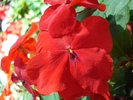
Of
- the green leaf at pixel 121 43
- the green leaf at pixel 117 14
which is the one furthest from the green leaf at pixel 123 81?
the green leaf at pixel 117 14

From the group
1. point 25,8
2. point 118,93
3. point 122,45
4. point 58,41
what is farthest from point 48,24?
point 25,8

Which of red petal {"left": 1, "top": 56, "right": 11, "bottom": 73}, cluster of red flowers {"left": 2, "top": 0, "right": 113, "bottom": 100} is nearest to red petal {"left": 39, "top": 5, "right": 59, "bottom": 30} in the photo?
cluster of red flowers {"left": 2, "top": 0, "right": 113, "bottom": 100}

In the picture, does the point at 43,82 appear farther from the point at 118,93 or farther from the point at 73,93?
the point at 118,93

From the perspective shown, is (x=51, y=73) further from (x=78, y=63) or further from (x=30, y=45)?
(x=30, y=45)

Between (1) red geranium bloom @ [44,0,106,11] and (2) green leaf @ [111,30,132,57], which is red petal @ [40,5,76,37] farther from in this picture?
(2) green leaf @ [111,30,132,57]

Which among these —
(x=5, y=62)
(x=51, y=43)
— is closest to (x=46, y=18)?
(x=51, y=43)

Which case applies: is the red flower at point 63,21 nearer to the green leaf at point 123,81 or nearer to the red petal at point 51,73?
the red petal at point 51,73
